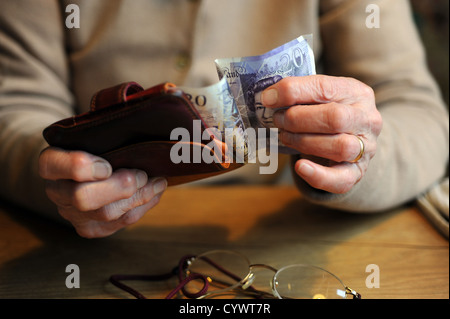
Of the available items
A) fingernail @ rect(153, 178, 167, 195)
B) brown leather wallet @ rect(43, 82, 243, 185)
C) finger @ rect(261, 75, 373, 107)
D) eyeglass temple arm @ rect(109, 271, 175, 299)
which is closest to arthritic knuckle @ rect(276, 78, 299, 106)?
finger @ rect(261, 75, 373, 107)

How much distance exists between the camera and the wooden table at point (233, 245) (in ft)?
1.88

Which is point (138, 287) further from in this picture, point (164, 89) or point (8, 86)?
point (8, 86)

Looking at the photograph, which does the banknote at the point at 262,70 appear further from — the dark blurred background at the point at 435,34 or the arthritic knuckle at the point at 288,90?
the dark blurred background at the point at 435,34

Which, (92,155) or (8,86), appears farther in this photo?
(8,86)

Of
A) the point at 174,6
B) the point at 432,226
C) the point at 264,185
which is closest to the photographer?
the point at 432,226

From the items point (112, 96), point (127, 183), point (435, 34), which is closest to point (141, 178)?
point (127, 183)

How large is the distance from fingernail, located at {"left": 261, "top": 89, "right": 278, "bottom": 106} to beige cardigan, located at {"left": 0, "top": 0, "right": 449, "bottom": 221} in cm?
37

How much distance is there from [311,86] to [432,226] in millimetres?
443

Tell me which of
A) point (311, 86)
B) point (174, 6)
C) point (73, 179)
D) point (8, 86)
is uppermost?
point (174, 6)

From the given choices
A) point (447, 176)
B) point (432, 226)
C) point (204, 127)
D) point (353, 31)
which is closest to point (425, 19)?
point (353, 31)

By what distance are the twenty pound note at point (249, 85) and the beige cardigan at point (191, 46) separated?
12.8 inches

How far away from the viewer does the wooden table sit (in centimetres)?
57

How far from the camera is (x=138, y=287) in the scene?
57 centimetres

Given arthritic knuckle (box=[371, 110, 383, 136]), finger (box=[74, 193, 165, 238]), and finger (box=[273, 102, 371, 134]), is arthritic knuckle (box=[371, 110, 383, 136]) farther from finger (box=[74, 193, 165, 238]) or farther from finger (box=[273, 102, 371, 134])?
finger (box=[74, 193, 165, 238])
